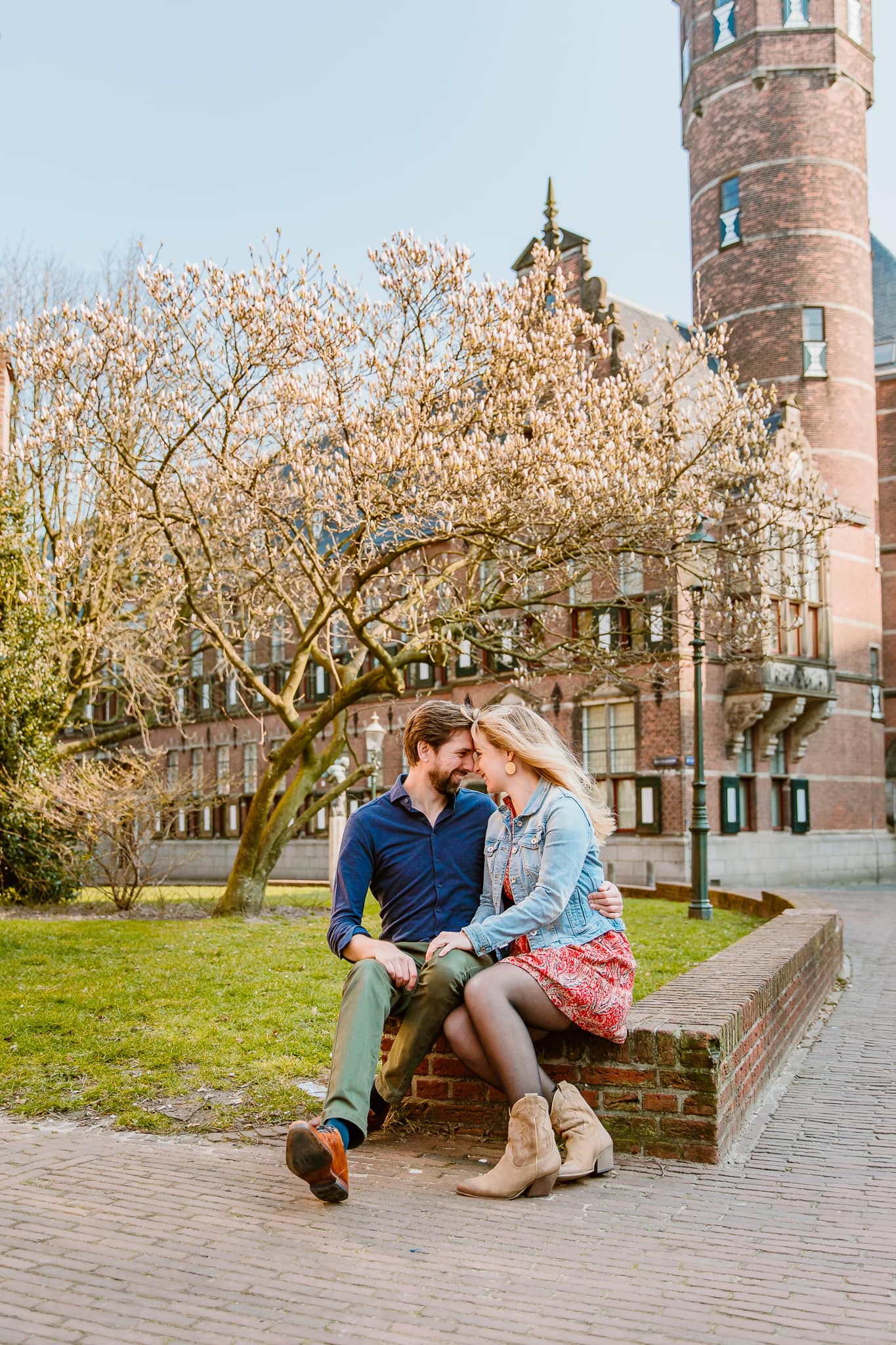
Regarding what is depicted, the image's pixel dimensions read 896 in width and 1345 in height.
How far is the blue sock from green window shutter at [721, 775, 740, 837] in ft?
67.2

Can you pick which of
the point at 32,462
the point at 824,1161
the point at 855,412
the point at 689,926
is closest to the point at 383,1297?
the point at 824,1161

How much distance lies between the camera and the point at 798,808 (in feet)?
82.9

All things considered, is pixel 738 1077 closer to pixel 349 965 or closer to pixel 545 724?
pixel 545 724

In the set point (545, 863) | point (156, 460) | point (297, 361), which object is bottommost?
point (545, 863)

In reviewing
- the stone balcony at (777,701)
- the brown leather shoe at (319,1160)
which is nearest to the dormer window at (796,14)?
the stone balcony at (777,701)

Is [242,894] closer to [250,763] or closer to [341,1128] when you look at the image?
[341,1128]

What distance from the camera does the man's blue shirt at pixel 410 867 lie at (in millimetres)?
4516

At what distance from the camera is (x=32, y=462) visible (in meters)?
18.2

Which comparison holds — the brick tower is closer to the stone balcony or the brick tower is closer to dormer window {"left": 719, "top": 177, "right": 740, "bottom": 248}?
dormer window {"left": 719, "top": 177, "right": 740, "bottom": 248}

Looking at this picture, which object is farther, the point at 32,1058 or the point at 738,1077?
the point at 32,1058

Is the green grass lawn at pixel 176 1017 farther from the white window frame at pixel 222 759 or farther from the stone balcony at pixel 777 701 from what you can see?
the white window frame at pixel 222 759

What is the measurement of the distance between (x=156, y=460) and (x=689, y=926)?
7.32 m

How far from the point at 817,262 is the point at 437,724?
25.7m

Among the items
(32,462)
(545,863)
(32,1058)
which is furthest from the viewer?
(32,462)
